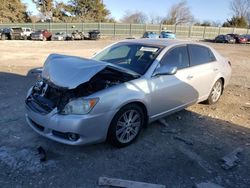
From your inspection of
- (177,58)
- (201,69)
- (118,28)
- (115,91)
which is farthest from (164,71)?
(118,28)

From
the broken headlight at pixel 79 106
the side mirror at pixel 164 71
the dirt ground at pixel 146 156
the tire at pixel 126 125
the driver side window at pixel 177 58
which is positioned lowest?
the dirt ground at pixel 146 156

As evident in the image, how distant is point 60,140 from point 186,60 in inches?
105

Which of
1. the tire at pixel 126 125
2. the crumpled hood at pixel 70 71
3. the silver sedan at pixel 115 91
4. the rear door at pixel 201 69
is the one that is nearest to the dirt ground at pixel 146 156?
the tire at pixel 126 125

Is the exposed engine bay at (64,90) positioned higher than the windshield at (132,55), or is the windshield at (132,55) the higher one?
the windshield at (132,55)

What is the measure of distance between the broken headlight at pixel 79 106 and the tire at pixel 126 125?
0.41 metres

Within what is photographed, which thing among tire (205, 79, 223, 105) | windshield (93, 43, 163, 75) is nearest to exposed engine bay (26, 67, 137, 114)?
windshield (93, 43, 163, 75)

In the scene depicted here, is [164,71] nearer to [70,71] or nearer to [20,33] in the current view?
Result: [70,71]

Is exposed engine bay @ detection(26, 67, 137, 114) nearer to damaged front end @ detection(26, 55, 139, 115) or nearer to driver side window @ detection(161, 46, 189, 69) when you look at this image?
damaged front end @ detection(26, 55, 139, 115)

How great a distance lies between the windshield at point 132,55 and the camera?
4.43 meters

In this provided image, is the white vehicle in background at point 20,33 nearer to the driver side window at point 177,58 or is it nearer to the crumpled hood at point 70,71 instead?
the crumpled hood at point 70,71

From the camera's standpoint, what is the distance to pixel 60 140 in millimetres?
3580

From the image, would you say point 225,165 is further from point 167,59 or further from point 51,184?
point 51,184

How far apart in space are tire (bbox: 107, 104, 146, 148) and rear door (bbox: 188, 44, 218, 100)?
1.40 metres

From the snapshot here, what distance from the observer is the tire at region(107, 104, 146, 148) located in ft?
12.3
